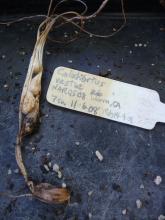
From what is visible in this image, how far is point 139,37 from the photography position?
0.95 metres

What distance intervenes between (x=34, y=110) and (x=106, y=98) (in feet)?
0.52

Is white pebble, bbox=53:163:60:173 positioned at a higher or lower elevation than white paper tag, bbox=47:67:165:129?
lower

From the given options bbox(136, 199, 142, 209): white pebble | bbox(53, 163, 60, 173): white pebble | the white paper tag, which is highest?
the white paper tag

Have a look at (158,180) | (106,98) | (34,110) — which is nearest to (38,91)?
(34,110)

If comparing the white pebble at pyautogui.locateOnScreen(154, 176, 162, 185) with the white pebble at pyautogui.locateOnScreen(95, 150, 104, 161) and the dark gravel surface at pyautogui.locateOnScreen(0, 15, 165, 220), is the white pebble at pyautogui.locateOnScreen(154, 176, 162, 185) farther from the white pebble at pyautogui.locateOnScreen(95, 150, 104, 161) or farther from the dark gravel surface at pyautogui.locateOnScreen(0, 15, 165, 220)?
the white pebble at pyautogui.locateOnScreen(95, 150, 104, 161)

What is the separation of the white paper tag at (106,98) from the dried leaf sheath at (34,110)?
0.04m

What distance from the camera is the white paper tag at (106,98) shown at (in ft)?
2.84

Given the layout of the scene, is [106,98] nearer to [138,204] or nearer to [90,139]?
[90,139]

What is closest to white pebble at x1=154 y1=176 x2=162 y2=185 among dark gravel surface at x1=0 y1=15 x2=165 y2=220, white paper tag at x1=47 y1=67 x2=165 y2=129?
dark gravel surface at x1=0 y1=15 x2=165 y2=220

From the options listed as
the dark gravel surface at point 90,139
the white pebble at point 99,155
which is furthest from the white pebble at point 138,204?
the white pebble at point 99,155

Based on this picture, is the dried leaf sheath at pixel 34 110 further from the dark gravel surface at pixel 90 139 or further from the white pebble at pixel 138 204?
the white pebble at pixel 138 204

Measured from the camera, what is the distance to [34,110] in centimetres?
85

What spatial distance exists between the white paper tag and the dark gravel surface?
2 centimetres

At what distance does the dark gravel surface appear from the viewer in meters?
0.80
